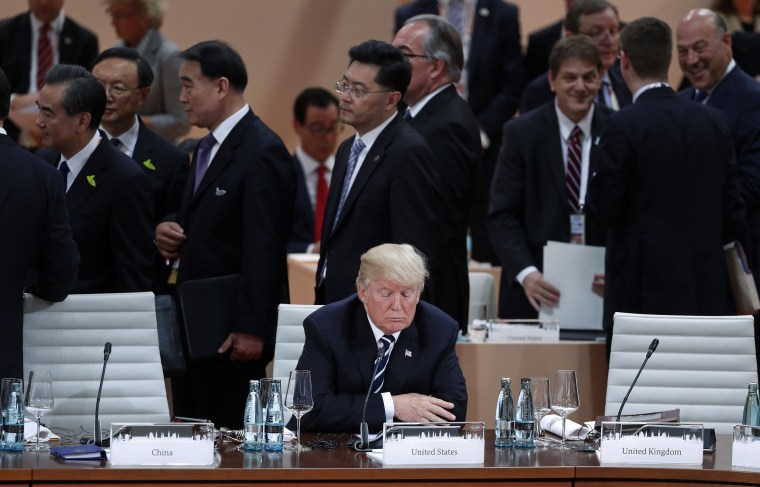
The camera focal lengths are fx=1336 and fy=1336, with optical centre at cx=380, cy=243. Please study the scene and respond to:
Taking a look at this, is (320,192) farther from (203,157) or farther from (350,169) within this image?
(350,169)

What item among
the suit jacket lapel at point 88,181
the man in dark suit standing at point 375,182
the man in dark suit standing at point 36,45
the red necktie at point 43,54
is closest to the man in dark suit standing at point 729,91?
the man in dark suit standing at point 375,182

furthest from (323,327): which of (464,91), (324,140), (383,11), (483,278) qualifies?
(383,11)

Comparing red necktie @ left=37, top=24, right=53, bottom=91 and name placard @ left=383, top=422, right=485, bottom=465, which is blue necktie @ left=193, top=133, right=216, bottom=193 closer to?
name placard @ left=383, top=422, right=485, bottom=465

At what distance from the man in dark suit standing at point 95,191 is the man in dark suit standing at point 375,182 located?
0.68 meters

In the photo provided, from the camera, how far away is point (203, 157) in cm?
510

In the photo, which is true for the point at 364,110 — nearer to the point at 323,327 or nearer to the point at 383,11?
the point at 323,327

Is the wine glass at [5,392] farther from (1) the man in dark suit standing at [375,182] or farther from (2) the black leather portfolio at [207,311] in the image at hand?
(1) the man in dark suit standing at [375,182]

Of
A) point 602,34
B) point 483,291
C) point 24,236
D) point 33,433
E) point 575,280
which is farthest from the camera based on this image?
point 602,34

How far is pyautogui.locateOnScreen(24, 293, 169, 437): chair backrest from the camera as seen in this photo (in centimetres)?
429

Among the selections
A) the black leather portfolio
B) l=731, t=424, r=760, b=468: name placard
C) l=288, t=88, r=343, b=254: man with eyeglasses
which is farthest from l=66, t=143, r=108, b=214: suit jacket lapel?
l=288, t=88, r=343, b=254: man with eyeglasses

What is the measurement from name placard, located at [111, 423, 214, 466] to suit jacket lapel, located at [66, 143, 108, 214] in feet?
5.35

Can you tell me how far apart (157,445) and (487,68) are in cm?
442

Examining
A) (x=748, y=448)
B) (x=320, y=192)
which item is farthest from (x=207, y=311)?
(x=320, y=192)

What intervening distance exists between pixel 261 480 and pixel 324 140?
4892 millimetres
